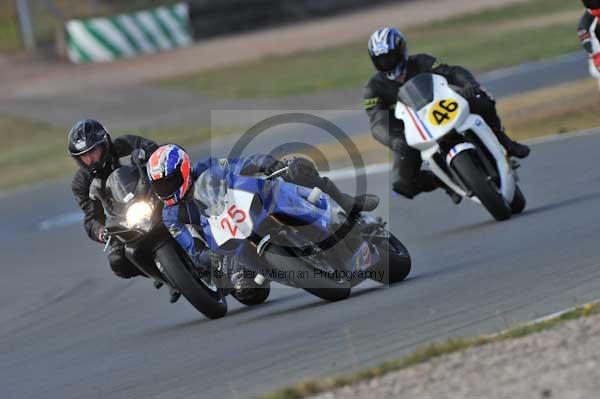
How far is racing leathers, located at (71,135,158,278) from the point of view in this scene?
9.33 meters

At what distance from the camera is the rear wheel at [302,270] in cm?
774

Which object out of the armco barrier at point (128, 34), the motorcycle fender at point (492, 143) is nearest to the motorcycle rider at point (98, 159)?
the motorcycle fender at point (492, 143)

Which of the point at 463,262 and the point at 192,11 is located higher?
the point at 463,262

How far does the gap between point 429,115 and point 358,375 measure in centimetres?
456

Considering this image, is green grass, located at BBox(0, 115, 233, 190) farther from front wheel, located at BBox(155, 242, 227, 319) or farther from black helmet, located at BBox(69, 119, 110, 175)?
front wheel, located at BBox(155, 242, 227, 319)

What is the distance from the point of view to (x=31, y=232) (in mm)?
16172

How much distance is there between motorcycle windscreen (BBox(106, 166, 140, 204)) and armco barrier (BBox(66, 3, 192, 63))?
2551 centimetres

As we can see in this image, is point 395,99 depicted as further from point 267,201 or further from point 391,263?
point 267,201

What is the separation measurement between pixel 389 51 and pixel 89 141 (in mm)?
2588

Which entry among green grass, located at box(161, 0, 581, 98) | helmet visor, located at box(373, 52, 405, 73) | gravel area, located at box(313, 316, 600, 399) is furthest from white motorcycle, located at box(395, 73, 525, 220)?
green grass, located at box(161, 0, 581, 98)

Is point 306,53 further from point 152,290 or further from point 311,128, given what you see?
point 152,290

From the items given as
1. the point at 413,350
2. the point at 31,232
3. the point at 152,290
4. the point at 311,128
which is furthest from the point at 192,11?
the point at 413,350

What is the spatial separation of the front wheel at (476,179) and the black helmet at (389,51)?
1.06 meters

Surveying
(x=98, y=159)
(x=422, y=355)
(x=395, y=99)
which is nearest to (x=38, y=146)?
(x=395, y=99)
